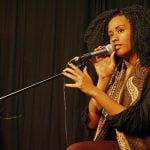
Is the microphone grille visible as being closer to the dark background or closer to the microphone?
the microphone

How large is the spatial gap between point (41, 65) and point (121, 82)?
3.13ft

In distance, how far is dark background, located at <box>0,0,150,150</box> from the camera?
2.45m

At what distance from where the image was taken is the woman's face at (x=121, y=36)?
159 centimetres

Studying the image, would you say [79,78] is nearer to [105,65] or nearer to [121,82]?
[105,65]

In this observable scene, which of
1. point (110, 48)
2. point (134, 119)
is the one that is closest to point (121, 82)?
point (110, 48)

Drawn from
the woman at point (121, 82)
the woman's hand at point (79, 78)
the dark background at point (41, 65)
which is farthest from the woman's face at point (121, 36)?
the dark background at point (41, 65)

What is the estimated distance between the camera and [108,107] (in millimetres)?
1368

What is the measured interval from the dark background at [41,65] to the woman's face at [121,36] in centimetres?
78

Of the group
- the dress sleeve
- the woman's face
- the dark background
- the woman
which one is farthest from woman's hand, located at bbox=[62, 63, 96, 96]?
the dark background

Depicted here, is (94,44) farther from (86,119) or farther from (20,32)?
(20,32)

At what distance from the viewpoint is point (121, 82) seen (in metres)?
1.71

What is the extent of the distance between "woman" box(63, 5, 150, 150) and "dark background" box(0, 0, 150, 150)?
21.4 inches

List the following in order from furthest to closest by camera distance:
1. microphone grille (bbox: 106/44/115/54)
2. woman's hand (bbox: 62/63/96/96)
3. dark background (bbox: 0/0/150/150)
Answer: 1. dark background (bbox: 0/0/150/150)
2. microphone grille (bbox: 106/44/115/54)
3. woman's hand (bbox: 62/63/96/96)

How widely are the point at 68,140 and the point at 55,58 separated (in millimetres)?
687
